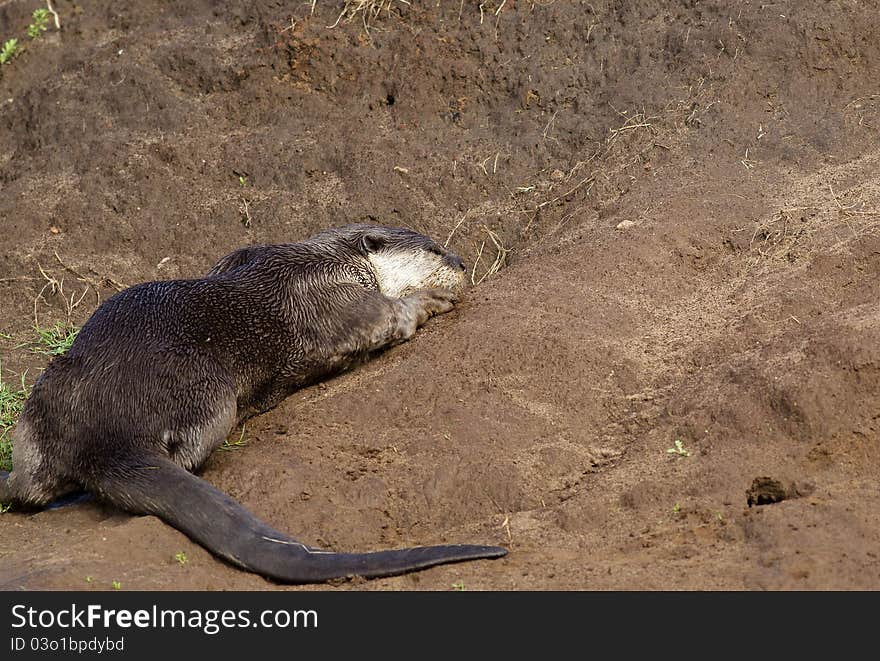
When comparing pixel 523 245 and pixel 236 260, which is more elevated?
pixel 236 260

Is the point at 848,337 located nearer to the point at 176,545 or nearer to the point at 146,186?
the point at 176,545

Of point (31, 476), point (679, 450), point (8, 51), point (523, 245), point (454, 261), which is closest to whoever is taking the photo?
point (679, 450)

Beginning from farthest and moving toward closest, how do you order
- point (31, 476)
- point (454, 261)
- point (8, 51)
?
point (8, 51) → point (454, 261) → point (31, 476)

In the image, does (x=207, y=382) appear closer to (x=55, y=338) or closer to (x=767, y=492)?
(x=767, y=492)

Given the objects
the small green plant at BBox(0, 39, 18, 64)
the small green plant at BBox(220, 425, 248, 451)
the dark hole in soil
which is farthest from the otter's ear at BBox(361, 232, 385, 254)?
the small green plant at BBox(0, 39, 18, 64)

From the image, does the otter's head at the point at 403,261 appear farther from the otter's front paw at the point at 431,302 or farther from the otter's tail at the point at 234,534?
the otter's tail at the point at 234,534

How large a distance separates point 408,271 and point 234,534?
7.02 feet

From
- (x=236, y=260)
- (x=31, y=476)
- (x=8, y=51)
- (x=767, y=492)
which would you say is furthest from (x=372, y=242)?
(x=8, y=51)

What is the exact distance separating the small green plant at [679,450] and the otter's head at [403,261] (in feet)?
6.22

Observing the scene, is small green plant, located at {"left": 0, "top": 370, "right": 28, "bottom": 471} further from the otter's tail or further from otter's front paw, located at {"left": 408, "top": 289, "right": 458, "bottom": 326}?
otter's front paw, located at {"left": 408, "top": 289, "right": 458, "bottom": 326}

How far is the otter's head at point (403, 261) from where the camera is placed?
16.8 feet

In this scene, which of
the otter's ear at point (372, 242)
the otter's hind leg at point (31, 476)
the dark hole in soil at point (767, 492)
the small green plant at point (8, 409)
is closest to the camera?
the dark hole in soil at point (767, 492)

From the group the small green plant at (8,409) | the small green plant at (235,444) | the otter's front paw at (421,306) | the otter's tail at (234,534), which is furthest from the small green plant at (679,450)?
the small green plant at (8,409)

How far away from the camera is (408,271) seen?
5195mm
